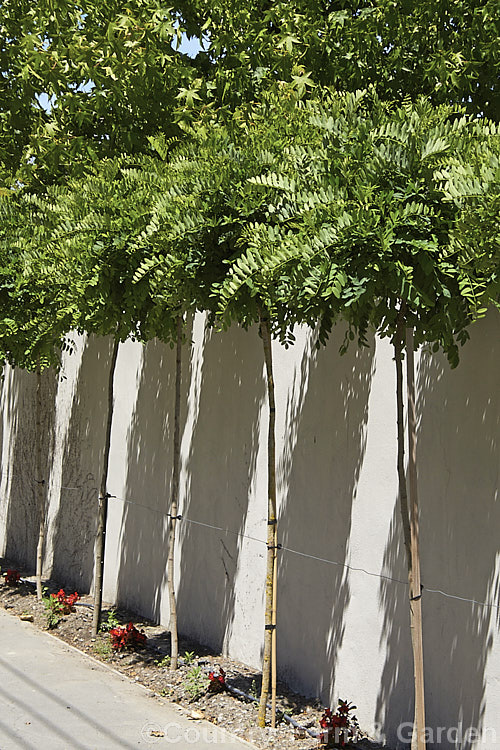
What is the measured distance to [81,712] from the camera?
5895mm

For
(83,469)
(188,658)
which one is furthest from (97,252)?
(83,469)

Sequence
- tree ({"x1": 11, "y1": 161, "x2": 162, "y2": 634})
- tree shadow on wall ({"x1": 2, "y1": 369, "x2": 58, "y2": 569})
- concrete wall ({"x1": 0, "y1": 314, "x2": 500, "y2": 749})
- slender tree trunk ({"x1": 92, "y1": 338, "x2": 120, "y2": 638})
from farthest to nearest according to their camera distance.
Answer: tree shadow on wall ({"x1": 2, "y1": 369, "x2": 58, "y2": 569}), slender tree trunk ({"x1": 92, "y1": 338, "x2": 120, "y2": 638}), tree ({"x1": 11, "y1": 161, "x2": 162, "y2": 634}), concrete wall ({"x1": 0, "y1": 314, "x2": 500, "y2": 749})

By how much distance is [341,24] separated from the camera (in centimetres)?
622

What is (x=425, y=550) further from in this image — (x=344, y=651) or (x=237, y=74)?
(x=237, y=74)

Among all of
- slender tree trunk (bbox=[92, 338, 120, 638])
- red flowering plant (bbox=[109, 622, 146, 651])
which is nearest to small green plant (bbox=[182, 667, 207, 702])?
red flowering plant (bbox=[109, 622, 146, 651])

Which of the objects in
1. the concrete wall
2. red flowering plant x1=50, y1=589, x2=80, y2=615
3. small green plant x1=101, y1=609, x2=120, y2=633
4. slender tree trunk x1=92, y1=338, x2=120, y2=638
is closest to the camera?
the concrete wall

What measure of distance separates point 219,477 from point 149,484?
4.44 feet

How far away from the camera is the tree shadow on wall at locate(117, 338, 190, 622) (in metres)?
8.17

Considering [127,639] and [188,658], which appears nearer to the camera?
[188,658]

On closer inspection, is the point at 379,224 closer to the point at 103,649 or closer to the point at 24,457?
the point at 103,649

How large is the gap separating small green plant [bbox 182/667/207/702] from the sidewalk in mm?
185

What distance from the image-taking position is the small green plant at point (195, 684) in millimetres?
6016

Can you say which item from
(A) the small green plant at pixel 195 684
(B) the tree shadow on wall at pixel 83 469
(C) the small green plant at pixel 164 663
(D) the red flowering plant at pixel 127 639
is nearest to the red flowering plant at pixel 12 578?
(B) the tree shadow on wall at pixel 83 469

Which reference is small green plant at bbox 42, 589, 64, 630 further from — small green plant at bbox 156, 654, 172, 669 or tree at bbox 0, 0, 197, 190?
tree at bbox 0, 0, 197, 190
